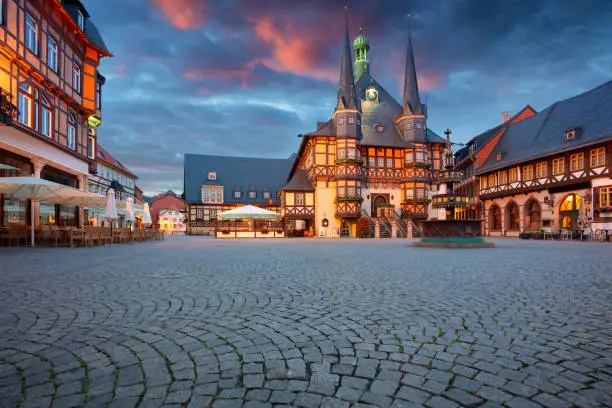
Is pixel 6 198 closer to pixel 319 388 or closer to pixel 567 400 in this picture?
pixel 319 388

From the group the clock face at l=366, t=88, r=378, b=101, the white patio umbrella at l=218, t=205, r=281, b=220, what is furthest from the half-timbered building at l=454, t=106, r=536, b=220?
the white patio umbrella at l=218, t=205, r=281, b=220

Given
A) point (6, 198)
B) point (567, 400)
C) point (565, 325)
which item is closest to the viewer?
point (567, 400)

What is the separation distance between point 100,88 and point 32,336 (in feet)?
87.6

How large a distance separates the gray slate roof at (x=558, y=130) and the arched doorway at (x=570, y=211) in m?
3.90

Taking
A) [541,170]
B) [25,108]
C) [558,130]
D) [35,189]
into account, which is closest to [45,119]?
[25,108]

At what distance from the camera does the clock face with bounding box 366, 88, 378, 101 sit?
39.0 meters

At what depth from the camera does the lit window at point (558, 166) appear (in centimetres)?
2531

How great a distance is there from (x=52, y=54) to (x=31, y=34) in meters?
2.00

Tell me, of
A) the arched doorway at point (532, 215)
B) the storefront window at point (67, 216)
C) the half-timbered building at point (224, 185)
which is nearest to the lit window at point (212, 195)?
the half-timbered building at point (224, 185)

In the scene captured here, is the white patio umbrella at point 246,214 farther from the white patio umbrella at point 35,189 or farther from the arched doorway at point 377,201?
the arched doorway at point 377,201

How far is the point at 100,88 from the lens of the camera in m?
24.4

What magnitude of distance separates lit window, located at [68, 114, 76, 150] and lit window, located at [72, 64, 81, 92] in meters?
1.94

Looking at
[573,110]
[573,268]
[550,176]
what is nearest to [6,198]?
[573,268]

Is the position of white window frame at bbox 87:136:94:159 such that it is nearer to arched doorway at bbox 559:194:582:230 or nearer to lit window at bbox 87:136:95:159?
lit window at bbox 87:136:95:159
